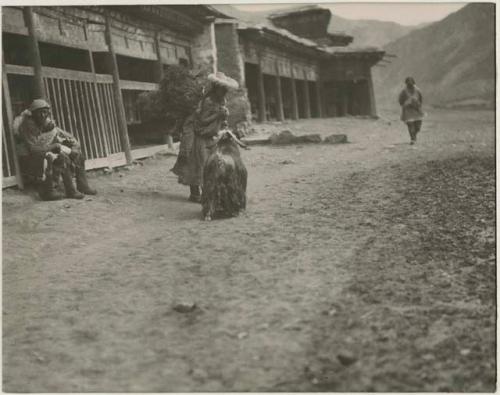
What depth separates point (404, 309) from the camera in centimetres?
304

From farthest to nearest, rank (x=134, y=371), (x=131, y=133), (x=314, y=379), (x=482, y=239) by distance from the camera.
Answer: (x=131, y=133)
(x=482, y=239)
(x=134, y=371)
(x=314, y=379)

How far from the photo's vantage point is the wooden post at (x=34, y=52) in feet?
22.7

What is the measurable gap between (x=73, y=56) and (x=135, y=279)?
6.91 meters

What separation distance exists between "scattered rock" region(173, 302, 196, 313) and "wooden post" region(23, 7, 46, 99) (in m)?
4.96

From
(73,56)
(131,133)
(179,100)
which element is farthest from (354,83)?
(179,100)

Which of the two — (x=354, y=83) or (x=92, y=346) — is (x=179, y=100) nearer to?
(x=92, y=346)

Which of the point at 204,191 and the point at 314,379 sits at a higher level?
the point at 204,191

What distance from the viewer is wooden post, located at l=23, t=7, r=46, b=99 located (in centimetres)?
693

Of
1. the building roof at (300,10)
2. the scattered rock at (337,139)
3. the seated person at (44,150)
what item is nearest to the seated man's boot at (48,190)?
the seated person at (44,150)

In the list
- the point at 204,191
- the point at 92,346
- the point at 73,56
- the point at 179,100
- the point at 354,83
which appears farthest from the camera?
the point at 354,83

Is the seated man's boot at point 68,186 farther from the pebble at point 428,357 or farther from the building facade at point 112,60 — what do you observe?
the pebble at point 428,357

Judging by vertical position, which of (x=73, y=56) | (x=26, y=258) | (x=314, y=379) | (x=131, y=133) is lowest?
(x=314, y=379)

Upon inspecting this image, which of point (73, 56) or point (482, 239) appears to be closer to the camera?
point (482, 239)

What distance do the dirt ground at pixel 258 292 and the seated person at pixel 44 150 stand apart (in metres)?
0.30
